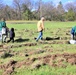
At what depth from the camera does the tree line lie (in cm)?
9471

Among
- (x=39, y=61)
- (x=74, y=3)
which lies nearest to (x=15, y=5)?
(x=74, y=3)

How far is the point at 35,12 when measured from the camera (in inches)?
4122

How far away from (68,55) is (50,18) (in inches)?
3539

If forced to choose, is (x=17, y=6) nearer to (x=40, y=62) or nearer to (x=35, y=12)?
(x=35, y=12)

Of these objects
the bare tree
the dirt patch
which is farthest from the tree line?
the dirt patch

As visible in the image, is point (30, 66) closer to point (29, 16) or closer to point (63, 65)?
point (63, 65)

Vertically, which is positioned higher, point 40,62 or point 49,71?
point 40,62

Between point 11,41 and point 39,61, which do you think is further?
point 11,41

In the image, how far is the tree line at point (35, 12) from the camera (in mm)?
94713

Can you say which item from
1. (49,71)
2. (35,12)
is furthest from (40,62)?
(35,12)

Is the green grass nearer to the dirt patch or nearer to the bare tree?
the dirt patch

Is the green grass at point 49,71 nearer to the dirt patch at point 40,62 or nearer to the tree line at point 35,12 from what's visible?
the dirt patch at point 40,62

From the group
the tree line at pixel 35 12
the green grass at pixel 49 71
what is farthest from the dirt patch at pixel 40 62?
the tree line at pixel 35 12

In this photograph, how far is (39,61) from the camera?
34.4 feet
